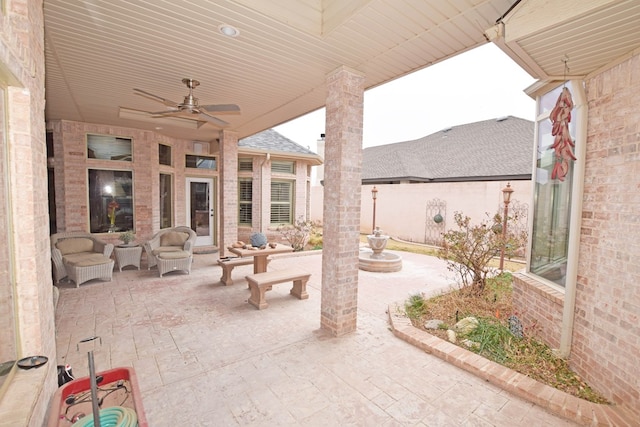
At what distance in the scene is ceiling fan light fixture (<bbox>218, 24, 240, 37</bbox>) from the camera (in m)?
2.73

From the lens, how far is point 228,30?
2795 millimetres

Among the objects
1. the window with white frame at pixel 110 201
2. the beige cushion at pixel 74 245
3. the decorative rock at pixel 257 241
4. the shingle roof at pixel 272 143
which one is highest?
the shingle roof at pixel 272 143

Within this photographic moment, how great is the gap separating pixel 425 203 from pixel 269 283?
8720 millimetres

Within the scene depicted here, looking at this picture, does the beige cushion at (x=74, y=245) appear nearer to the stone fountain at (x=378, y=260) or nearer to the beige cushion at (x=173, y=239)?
the beige cushion at (x=173, y=239)

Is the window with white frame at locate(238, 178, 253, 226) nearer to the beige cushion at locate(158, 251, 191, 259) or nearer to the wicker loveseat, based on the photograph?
the beige cushion at locate(158, 251, 191, 259)

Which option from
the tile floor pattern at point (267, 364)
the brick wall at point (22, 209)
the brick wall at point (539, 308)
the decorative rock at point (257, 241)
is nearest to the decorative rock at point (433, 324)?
the tile floor pattern at point (267, 364)

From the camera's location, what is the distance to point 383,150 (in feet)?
59.8

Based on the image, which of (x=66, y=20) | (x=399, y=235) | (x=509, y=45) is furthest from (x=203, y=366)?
(x=399, y=235)

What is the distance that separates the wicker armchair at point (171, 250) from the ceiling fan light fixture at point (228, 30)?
15.5 ft

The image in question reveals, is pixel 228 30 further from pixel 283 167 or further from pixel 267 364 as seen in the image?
pixel 283 167

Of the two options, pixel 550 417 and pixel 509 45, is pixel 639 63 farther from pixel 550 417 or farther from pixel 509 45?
pixel 550 417

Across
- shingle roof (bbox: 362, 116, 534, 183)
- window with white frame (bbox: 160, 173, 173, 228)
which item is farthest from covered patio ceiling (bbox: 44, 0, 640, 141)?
shingle roof (bbox: 362, 116, 534, 183)

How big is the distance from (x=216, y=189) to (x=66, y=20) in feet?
22.4

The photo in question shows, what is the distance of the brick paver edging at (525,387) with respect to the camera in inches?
86.8
